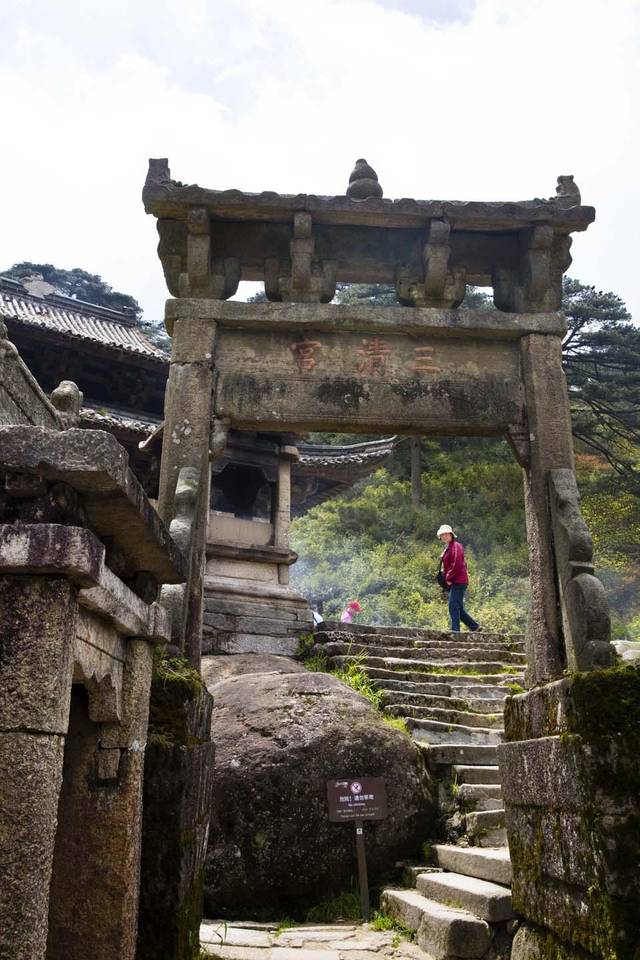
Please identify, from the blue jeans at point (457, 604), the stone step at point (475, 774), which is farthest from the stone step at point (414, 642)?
the stone step at point (475, 774)

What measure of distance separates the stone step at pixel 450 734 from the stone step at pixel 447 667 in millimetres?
2120

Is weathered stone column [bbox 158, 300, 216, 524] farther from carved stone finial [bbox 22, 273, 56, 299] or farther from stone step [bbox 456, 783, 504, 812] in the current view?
carved stone finial [bbox 22, 273, 56, 299]

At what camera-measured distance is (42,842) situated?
2441mm

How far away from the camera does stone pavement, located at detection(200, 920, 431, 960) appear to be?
490cm

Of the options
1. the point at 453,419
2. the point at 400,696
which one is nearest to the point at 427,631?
the point at 400,696

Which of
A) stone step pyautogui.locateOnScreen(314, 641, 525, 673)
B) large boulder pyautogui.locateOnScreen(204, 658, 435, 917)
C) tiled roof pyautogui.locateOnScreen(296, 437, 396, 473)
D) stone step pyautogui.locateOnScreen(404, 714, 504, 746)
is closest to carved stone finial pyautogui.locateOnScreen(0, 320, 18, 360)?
large boulder pyautogui.locateOnScreen(204, 658, 435, 917)

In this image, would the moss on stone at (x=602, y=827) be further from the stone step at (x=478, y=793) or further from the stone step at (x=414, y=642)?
the stone step at (x=414, y=642)

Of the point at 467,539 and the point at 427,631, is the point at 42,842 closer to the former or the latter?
the point at 427,631

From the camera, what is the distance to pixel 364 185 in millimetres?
6199

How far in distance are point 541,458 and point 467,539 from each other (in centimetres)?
2088

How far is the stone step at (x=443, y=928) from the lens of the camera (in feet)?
15.6

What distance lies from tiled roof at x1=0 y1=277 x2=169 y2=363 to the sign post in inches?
491

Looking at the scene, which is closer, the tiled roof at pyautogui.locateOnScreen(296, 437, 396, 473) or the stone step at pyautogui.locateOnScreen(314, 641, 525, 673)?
the stone step at pyautogui.locateOnScreen(314, 641, 525, 673)

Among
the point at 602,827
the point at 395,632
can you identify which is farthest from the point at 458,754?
the point at 395,632
